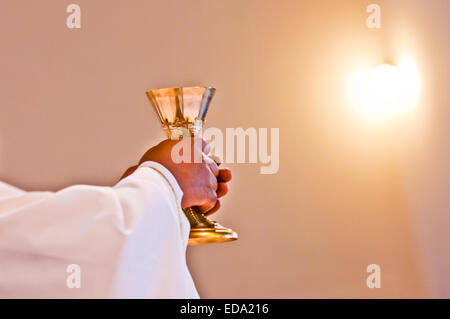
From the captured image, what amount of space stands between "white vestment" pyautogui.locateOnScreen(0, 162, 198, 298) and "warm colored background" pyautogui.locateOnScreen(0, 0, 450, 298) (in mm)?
1589

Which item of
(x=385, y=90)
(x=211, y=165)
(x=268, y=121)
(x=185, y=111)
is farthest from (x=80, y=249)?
(x=385, y=90)

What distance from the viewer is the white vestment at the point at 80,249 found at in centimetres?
66

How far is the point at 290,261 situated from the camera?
2338 mm

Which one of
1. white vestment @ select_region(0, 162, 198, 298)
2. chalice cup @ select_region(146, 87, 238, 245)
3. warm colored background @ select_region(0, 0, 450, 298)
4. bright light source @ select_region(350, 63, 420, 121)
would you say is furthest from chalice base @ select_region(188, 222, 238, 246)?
bright light source @ select_region(350, 63, 420, 121)

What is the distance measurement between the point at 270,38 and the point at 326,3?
1.10 ft

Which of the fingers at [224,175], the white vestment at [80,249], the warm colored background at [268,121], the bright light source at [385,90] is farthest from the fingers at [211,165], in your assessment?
the bright light source at [385,90]

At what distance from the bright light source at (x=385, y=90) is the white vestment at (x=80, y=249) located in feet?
6.03

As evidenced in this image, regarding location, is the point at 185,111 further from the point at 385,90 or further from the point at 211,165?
the point at 385,90

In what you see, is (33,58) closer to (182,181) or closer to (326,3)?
(326,3)

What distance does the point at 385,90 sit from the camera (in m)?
2.47

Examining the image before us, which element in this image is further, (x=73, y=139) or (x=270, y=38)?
(x=270, y=38)

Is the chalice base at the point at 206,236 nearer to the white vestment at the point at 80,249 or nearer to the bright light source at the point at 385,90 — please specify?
the white vestment at the point at 80,249

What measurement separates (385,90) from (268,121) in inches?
21.7
